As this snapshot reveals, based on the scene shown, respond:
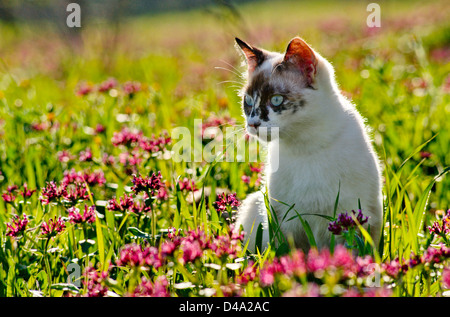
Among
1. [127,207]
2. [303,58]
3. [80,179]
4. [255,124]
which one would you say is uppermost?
[303,58]

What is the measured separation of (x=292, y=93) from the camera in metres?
2.43

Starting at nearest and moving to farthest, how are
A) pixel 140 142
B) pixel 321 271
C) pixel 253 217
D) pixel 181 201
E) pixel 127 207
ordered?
pixel 321 271 < pixel 127 207 < pixel 181 201 < pixel 253 217 < pixel 140 142

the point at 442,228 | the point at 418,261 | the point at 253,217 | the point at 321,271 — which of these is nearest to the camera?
the point at 321,271

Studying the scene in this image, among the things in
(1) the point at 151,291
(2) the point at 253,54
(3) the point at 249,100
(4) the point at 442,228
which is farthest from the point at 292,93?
(1) the point at 151,291

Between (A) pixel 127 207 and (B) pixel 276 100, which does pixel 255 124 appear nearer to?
(B) pixel 276 100

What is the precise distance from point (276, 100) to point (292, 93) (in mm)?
97

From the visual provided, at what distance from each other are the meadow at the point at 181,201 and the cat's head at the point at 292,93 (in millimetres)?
356

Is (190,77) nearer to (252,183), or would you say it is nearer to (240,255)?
(252,183)

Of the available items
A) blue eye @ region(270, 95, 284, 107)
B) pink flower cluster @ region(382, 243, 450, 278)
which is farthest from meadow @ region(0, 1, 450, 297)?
blue eye @ region(270, 95, 284, 107)

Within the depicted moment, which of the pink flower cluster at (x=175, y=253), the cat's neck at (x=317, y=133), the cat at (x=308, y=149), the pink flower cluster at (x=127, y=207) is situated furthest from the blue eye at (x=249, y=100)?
the pink flower cluster at (x=175, y=253)

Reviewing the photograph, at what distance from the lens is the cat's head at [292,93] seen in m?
2.39

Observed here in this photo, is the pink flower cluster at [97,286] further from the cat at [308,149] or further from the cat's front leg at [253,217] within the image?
the cat's front leg at [253,217]

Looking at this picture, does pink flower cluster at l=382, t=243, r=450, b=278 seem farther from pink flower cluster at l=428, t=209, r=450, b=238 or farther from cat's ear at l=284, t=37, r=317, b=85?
cat's ear at l=284, t=37, r=317, b=85
